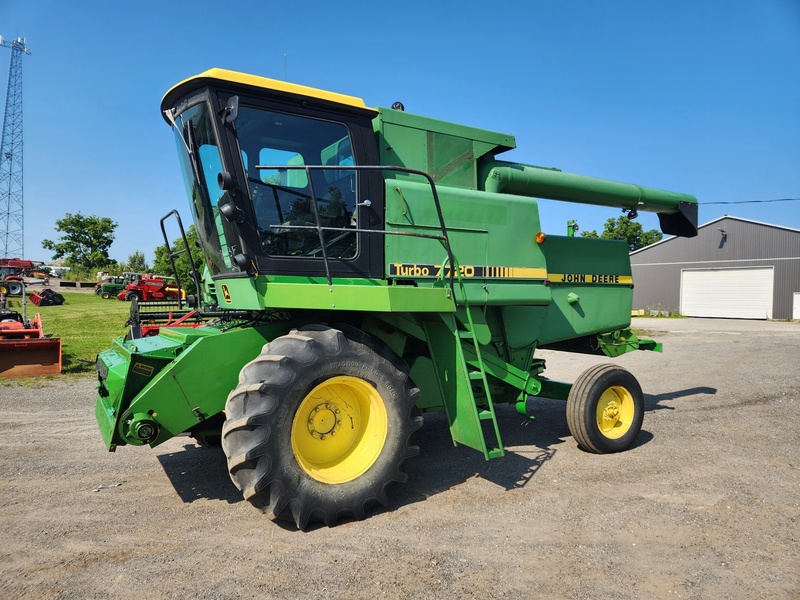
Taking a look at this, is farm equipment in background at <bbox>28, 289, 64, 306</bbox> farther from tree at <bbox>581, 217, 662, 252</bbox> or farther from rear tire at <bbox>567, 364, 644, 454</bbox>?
tree at <bbox>581, 217, 662, 252</bbox>

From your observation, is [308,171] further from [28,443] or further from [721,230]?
[721,230]

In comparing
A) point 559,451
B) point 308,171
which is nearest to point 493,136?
point 308,171

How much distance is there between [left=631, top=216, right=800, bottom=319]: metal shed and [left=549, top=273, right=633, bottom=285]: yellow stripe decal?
30.4m

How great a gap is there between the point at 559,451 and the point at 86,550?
443 centimetres

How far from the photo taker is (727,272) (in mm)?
33375

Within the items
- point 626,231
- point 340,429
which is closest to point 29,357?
point 340,429

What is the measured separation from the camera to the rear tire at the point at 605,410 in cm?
560

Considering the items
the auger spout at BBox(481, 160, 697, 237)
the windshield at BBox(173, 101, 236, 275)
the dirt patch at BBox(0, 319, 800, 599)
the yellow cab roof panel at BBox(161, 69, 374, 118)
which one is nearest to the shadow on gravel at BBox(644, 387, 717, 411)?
the dirt patch at BBox(0, 319, 800, 599)

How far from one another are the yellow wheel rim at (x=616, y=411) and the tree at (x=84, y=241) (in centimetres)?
5525

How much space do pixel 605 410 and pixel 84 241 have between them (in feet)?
185

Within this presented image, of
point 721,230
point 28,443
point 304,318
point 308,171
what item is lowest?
point 28,443

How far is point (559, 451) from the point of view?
19.1 feet

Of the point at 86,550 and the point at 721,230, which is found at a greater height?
the point at 721,230

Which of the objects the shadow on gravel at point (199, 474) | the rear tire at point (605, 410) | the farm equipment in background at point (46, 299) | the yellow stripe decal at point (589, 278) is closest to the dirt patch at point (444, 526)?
the shadow on gravel at point (199, 474)
